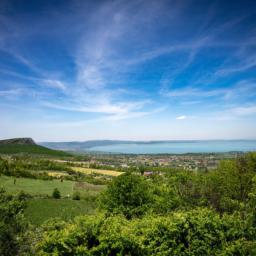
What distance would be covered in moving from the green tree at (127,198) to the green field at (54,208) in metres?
20.0

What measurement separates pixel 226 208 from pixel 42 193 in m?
46.3

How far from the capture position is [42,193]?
59969 mm

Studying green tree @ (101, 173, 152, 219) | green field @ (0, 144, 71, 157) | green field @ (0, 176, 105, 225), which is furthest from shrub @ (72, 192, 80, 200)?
green field @ (0, 144, 71, 157)

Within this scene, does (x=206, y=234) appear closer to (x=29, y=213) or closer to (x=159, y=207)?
(x=159, y=207)

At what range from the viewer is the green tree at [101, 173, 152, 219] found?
21578 mm

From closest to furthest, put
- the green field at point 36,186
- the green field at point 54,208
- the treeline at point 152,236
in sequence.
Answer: the treeline at point 152,236 → the green field at point 54,208 → the green field at point 36,186

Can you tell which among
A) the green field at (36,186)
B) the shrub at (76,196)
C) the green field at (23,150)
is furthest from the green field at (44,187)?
the green field at (23,150)

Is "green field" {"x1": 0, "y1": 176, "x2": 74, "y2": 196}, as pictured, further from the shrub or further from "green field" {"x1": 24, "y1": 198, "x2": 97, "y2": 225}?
"green field" {"x1": 24, "y1": 198, "x2": 97, "y2": 225}

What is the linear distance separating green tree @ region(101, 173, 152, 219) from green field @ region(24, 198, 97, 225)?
20.0 meters

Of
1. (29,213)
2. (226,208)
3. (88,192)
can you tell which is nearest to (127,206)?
(226,208)

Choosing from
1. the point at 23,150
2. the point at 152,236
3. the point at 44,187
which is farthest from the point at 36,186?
the point at 23,150

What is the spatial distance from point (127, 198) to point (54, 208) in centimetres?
3167

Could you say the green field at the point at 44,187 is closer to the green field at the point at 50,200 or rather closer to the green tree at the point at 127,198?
the green field at the point at 50,200

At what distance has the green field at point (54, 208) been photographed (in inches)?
1639
